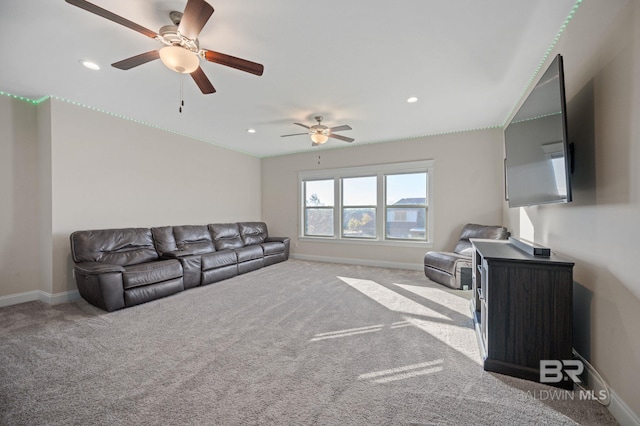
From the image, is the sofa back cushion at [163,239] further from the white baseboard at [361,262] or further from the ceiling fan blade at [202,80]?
the white baseboard at [361,262]

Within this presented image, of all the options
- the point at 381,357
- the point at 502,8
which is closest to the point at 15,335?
the point at 381,357

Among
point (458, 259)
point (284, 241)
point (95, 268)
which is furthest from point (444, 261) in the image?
point (95, 268)

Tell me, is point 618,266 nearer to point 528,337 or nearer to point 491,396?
point 528,337

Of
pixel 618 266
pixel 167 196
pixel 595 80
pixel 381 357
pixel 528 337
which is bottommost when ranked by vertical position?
pixel 381 357

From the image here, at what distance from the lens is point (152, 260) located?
4164 millimetres

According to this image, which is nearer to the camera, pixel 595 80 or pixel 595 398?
pixel 595 398

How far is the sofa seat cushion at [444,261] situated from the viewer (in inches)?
159

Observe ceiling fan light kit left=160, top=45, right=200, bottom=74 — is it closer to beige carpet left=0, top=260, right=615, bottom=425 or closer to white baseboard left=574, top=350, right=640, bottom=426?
beige carpet left=0, top=260, right=615, bottom=425

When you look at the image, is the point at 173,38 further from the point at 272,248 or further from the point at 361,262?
the point at 361,262

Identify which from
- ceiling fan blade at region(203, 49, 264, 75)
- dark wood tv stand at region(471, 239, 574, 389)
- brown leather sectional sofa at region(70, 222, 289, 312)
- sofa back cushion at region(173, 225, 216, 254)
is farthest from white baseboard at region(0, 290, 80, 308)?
dark wood tv stand at region(471, 239, 574, 389)

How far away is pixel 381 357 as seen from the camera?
217 cm

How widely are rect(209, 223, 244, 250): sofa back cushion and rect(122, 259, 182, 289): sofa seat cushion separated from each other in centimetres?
146

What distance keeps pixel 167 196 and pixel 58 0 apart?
3.49 metres

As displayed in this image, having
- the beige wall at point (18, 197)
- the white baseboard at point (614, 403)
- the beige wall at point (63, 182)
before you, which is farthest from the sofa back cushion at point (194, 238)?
the white baseboard at point (614, 403)
